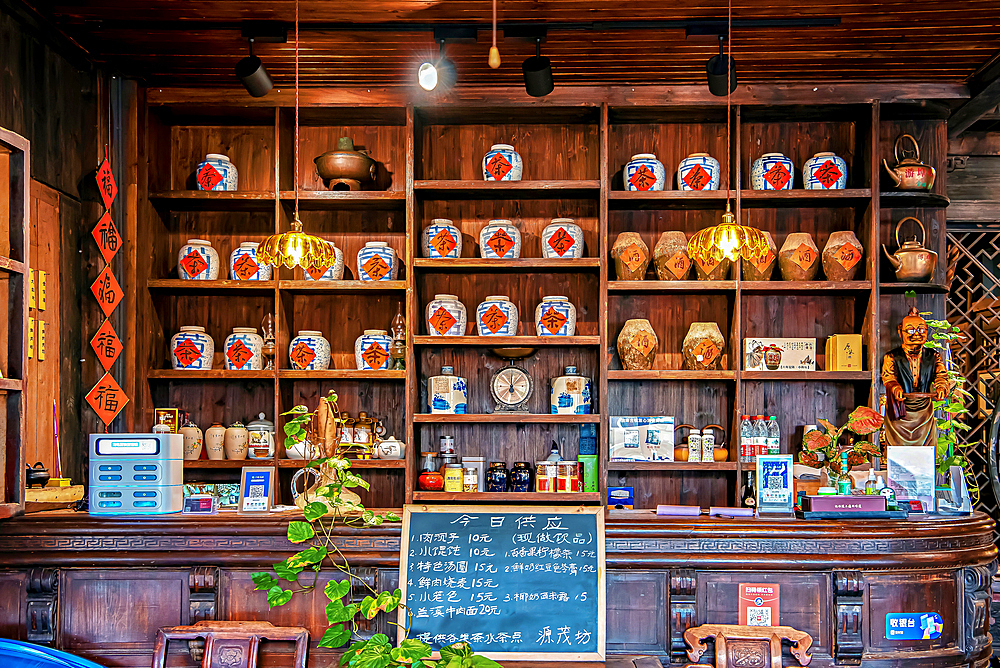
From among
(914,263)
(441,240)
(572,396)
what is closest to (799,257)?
(914,263)

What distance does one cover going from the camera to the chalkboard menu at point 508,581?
2479 millimetres

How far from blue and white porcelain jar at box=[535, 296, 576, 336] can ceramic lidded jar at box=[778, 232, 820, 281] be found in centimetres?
114

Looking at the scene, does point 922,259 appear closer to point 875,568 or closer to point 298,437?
point 875,568

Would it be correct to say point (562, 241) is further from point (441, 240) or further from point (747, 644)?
point (747, 644)

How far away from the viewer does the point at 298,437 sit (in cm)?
266

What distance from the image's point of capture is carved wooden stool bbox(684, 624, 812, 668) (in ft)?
8.30

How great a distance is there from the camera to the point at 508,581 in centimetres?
257

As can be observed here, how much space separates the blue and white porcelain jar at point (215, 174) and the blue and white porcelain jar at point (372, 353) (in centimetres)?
106

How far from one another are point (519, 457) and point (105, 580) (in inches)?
83.1

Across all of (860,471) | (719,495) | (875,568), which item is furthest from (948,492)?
(719,495)

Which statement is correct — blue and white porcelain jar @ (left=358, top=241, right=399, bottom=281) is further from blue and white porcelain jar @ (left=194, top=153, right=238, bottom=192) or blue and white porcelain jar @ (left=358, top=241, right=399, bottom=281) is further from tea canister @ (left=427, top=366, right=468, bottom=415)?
blue and white porcelain jar @ (left=194, top=153, right=238, bottom=192)

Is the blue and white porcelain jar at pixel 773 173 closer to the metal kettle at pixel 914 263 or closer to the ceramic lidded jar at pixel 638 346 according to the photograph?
the metal kettle at pixel 914 263

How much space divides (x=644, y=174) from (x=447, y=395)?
153 cm

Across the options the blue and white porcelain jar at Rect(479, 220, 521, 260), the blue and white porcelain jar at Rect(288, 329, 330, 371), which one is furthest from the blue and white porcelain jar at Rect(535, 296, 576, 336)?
the blue and white porcelain jar at Rect(288, 329, 330, 371)
